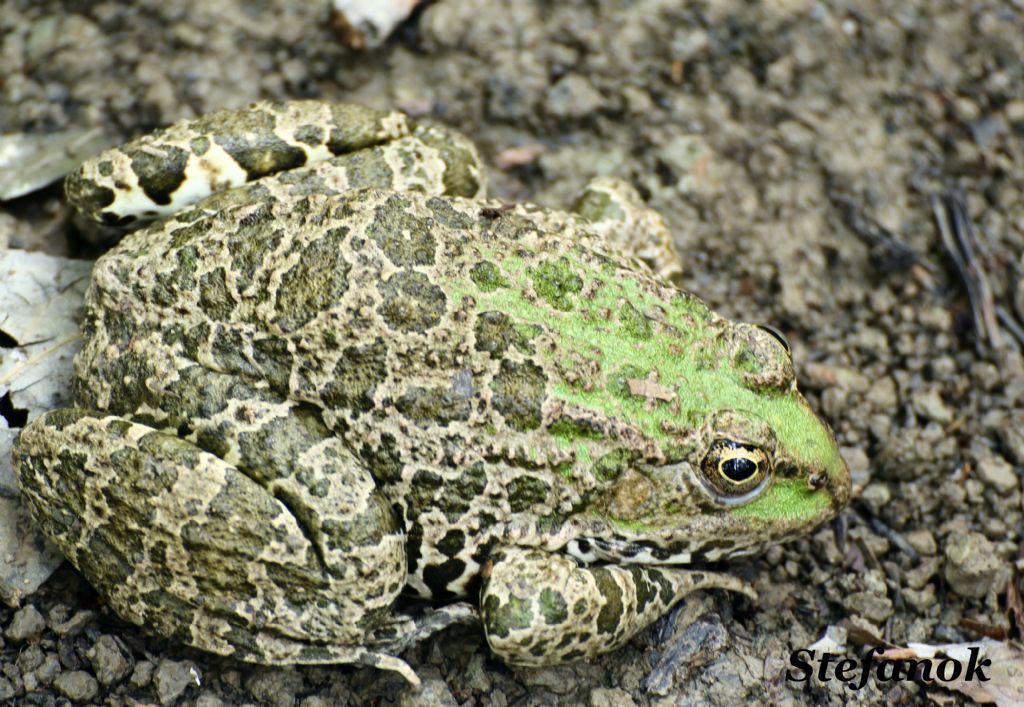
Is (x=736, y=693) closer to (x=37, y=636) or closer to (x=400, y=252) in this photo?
(x=400, y=252)

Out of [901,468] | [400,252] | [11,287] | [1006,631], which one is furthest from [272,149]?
[1006,631]

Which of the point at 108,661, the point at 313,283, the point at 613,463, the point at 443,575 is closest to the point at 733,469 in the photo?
the point at 613,463

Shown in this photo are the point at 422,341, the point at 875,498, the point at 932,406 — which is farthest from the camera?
the point at 932,406

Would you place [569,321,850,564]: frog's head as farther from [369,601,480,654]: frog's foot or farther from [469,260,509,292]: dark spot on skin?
[469,260,509,292]: dark spot on skin

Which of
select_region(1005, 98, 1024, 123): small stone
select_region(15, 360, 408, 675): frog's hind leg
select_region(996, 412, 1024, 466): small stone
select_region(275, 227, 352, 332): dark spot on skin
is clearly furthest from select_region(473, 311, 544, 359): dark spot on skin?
select_region(1005, 98, 1024, 123): small stone

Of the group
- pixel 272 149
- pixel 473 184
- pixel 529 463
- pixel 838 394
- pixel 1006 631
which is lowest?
pixel 1006 631

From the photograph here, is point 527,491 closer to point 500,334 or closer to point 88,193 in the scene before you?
point 500,334
